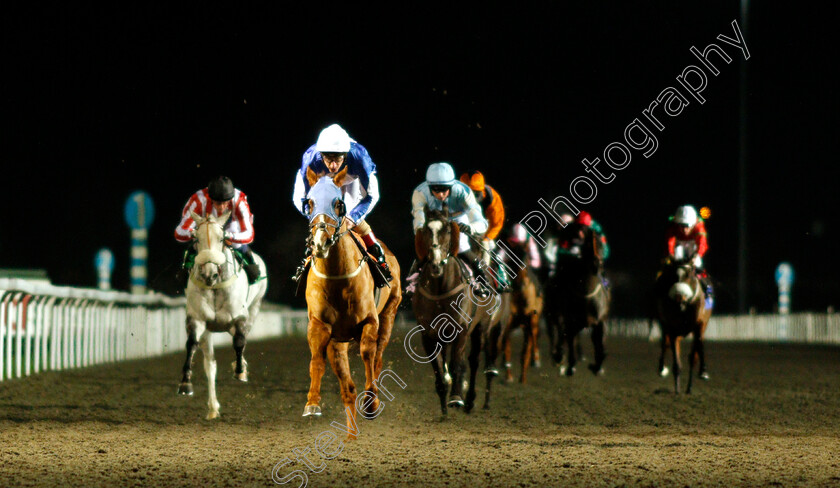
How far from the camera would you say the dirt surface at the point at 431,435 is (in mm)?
6902

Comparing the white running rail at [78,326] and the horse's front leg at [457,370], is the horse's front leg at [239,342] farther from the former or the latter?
the white running rail at [78,326]

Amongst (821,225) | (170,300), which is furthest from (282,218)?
(170,300)

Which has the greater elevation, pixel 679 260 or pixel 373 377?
pixel 679 260

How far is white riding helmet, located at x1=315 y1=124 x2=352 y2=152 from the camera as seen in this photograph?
8.24m

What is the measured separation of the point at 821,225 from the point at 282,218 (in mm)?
21009

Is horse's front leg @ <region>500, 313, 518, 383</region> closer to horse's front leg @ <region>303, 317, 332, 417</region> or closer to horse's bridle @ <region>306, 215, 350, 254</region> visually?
horse's front leg @ <region>303, 317, 332, 417</region>

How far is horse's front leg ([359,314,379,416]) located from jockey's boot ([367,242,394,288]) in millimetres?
526

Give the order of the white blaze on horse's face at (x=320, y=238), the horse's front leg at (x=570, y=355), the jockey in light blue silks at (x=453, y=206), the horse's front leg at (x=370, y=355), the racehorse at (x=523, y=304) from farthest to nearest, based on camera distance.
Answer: the racehorse at (x=523, y=304) < the horse's front leg at (x=570, y=355) < the jockey in light blue silks at (x=453, y=206) < the horse's front leg at (x=370, y=355) < the white blaze on horse's face at (x=320, y=238)

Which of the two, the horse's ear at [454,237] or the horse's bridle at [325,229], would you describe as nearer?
the horse's bridle at [325,229]

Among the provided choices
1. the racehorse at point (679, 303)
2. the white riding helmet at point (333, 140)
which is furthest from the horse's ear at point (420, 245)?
the racehorse at point (679, 303)

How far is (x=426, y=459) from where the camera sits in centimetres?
764

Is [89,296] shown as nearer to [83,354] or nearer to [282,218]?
[83,354]

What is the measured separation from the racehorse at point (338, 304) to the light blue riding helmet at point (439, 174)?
193 cm

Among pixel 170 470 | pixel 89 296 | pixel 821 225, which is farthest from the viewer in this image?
pixel 821 225
